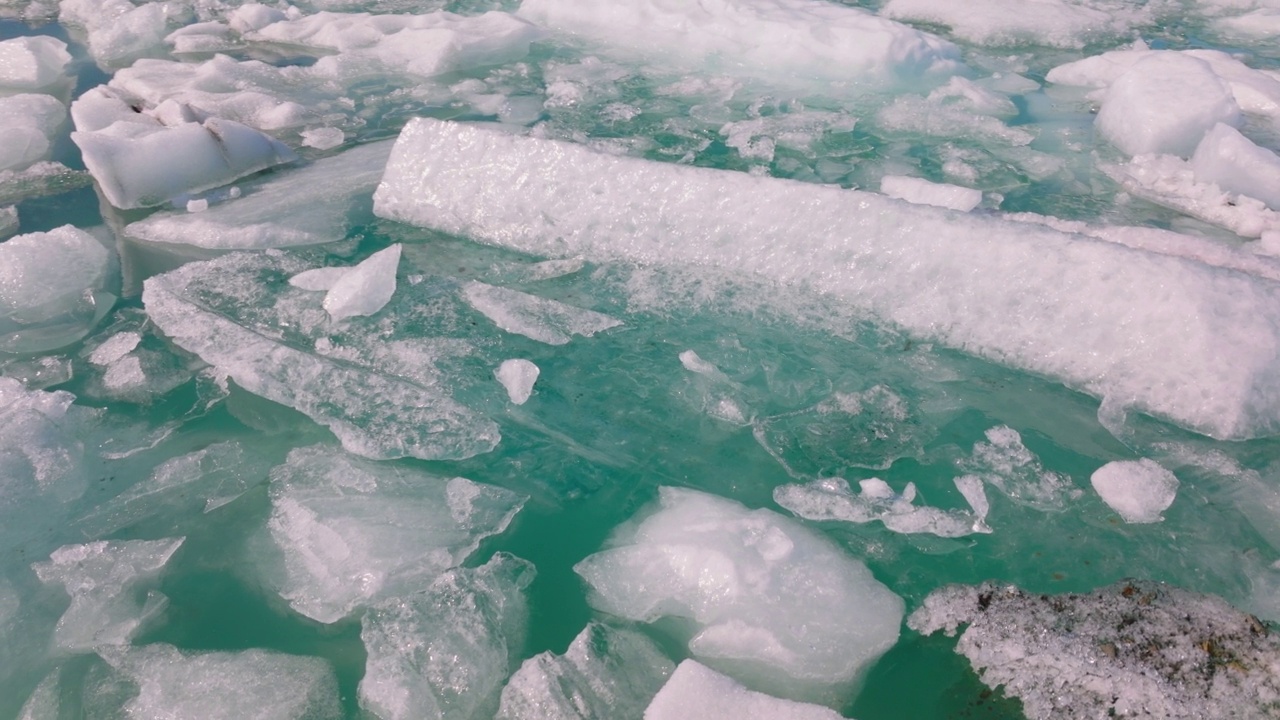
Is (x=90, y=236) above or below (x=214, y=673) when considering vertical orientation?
above

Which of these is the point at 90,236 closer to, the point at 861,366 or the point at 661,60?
the point at 861,366

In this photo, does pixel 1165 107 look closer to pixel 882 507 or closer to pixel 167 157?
pixel 882 507

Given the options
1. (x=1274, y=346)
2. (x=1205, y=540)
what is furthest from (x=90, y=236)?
(x=1274, y=346)

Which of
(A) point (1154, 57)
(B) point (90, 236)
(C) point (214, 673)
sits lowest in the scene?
(C) point (214, 673)

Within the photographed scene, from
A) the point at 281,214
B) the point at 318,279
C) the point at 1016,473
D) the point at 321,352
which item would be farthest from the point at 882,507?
the point at 281,214

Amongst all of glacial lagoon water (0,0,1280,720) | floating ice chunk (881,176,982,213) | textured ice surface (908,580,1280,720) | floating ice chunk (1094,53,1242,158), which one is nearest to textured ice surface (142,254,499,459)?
glacial lagoon water (0,0,1280,720)

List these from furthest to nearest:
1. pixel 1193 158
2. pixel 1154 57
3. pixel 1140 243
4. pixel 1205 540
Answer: pixel 1154 57 < pixel 1193 158 < pixel 1140 243 < pixel 1205 540
